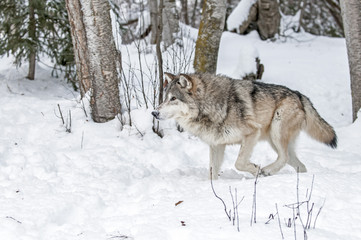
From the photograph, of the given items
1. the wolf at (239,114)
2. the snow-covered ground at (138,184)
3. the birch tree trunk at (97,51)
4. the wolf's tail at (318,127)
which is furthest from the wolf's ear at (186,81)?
the birch tree trunk at (97,51)

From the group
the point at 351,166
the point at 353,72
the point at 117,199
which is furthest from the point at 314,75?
the point at 117,199

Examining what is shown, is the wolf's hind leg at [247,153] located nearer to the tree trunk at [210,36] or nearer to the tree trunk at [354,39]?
the tree trunk at [210,36]

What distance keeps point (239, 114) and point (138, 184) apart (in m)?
1.70

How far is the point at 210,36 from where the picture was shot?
819cm

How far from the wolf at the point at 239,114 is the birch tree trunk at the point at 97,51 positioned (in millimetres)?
1634

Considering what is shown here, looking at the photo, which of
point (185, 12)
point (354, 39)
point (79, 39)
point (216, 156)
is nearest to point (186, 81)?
point (216, 156)

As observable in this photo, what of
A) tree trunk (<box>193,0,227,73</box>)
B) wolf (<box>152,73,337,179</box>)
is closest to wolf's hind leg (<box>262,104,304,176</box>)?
wolf (<box>152,73,337,179</box>)

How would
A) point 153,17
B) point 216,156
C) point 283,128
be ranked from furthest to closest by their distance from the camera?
point 153,17 < point 216,156 < point 283,128

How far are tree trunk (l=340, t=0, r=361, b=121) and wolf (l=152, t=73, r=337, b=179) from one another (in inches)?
105

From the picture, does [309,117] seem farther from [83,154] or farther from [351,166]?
[83,154]

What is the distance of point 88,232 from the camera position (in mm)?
3621

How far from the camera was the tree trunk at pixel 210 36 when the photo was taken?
8117 millimetres

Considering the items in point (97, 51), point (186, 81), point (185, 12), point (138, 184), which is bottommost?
point (138, 184)

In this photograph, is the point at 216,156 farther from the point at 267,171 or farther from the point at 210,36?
the point at 210,36
